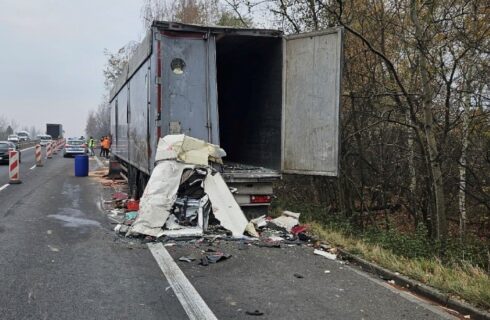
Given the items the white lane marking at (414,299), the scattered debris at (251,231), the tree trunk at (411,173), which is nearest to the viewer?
the white lane marking at (414,299)

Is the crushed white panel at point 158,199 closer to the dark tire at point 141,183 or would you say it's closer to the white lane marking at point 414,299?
the dark tire at point 141,183

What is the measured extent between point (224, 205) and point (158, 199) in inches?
42.2

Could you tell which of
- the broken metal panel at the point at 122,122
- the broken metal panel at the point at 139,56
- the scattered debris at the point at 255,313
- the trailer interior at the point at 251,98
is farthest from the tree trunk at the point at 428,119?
the broken metal panel at the point at 122,122

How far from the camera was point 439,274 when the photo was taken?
5.68 meters

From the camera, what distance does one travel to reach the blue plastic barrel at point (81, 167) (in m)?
20.8

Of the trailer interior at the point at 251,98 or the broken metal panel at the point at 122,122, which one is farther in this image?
the broken metal panel at the point at 122,122

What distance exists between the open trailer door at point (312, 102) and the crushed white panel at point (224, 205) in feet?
4.51

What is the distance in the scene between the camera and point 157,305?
4707 millimetres

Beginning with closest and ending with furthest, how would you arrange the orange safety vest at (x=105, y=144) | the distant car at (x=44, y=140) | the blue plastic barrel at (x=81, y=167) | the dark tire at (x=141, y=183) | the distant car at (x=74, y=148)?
the dark tire at (x=141, y=183) < the blue plastic barrel at (x=81, y=167) < the orange safety vest at (x=105, y=144) < the distant car at (x=74, y=148) < the distant car at (x=44, y=140)

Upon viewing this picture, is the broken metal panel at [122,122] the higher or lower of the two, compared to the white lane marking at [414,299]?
higher

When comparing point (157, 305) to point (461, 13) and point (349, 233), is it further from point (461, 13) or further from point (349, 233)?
point (461, 13)

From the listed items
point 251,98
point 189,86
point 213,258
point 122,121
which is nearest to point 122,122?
point 122,121

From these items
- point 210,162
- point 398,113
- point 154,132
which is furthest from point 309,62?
point 398,113

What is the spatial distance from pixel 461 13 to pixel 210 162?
536cm
